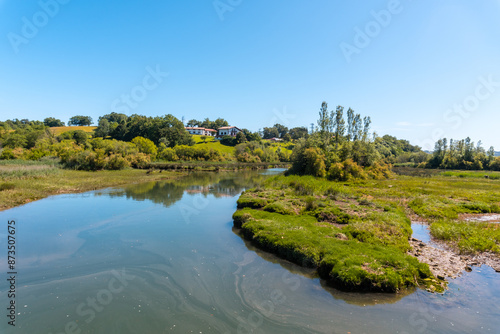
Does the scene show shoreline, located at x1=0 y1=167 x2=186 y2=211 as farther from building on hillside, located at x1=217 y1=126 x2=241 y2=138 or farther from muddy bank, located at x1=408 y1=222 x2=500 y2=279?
building on hillside, located at x1=217 y1=126 x2=241 y2=138

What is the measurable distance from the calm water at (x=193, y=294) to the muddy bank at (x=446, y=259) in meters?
0.54

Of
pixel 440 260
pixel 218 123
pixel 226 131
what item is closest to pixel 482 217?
pixel 440 260

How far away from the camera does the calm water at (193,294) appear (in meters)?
8.80

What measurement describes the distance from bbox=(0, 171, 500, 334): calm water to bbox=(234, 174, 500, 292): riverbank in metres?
0.72

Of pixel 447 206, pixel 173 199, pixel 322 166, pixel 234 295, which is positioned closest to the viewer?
pixel 234 295

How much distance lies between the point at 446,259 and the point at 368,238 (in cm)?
387

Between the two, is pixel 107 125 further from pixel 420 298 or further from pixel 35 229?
pixel 420 298

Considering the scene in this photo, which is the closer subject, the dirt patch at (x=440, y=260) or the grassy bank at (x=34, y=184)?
the dirt patch at (x=440, y=260)

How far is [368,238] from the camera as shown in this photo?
14766 mm

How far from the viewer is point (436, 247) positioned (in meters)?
15.3

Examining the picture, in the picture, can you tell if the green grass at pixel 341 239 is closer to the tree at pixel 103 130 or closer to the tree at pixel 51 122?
the tree at pixel 103 130

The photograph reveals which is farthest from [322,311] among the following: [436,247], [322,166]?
[322,166]

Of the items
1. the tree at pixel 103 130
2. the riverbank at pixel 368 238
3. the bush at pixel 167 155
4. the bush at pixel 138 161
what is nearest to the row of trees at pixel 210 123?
the tree at pixel 103 130

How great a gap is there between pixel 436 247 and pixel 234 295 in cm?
1282
